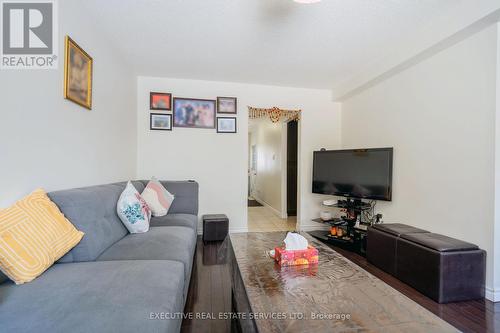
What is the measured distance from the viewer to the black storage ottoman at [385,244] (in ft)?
7.69

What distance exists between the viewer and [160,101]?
3693 mm

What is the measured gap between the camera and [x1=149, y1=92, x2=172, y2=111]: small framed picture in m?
3.68

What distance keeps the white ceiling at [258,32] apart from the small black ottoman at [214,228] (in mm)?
2078

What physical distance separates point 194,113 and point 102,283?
300cm

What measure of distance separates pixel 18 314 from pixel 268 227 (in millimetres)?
3734

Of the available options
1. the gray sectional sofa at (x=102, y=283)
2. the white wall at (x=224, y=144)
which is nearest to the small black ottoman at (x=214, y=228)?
the white wall at (x=224, y=144)

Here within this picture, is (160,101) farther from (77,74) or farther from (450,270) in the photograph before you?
(450,270)

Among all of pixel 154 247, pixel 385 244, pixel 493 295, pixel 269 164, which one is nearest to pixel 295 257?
pixel 154 247

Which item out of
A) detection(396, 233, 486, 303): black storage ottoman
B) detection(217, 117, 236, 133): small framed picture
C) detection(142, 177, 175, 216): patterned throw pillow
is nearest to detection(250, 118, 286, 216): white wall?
detection(217, 117, 236, 133): small framed picture

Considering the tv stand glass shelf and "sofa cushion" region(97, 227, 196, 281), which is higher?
"sofa cushion" region(97, 227, 196, 281)

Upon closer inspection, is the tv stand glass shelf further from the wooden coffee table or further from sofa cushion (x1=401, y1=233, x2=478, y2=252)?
the wooden coffee table

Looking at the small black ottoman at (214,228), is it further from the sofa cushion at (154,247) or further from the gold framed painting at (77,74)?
the gold framed painting at (77,74)

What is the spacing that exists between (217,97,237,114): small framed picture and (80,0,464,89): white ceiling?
459mm

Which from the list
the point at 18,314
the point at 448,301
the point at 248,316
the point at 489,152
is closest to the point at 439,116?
the point at 489,152
